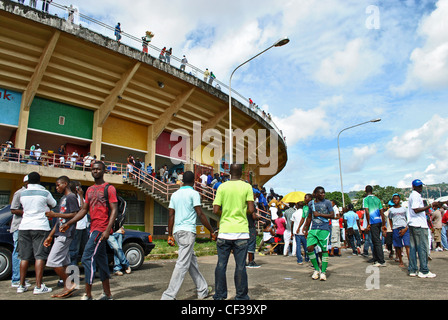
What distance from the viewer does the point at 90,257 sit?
167 inches

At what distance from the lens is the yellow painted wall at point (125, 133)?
66.3ft

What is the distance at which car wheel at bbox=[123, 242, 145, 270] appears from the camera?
24.5ft

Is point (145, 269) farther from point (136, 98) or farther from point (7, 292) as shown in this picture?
point (136, 98)

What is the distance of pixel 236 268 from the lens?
164 inches

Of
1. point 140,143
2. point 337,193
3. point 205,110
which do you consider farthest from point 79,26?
point 337,193

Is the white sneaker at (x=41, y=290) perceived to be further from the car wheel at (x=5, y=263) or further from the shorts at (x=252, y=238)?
the shorts at (x=252, y=238)

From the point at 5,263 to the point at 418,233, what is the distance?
7725mm

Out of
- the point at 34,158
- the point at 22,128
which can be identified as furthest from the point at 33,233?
the point at 22,128

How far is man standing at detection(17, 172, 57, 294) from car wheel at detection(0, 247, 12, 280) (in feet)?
4.62

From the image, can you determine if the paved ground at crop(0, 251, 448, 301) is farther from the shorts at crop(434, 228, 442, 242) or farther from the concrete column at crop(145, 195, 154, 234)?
the concrete column at crop(145, 195, 154, 234)

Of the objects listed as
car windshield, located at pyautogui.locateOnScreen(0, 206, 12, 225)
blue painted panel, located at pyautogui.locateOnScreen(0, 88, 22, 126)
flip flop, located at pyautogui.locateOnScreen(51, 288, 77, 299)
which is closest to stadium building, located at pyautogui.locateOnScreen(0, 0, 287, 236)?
blue painted panel, located at pyautogui.locateOnScreen(0, 88, 22, 126)

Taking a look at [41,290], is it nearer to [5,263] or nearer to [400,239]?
[5,263]

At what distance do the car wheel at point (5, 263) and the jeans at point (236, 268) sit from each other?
4399 millimetres

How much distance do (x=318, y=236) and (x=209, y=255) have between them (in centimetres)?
652
